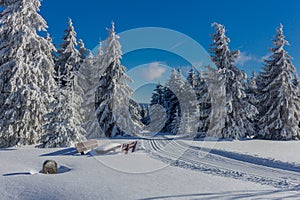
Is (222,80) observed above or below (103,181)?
above

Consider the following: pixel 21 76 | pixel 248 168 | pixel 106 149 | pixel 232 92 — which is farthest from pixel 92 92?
pixel 248 168

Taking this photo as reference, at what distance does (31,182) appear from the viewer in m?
6.59

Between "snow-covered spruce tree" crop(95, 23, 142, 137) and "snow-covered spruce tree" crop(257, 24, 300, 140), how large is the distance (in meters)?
13.3

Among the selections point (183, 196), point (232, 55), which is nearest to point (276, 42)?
point (232, 55)

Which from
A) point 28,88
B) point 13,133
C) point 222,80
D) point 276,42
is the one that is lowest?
point 13,133

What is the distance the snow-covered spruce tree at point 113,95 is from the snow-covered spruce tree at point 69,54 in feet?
10.3

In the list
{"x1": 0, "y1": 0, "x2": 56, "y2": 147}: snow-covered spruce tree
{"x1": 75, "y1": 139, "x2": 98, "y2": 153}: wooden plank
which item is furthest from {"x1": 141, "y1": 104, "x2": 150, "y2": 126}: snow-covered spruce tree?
{"x1": 75, "y1": 139, "x2": 98, "y2": 153}: wooden plank

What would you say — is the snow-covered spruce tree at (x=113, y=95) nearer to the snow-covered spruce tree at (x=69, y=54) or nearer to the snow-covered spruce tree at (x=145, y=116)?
the snow-covered spruce tree at (x=69, y=54)

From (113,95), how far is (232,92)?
11.8 metres

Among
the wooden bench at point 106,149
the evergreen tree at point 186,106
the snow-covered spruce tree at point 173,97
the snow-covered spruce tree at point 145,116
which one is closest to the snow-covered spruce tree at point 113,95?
the wooden bench at point 106,149

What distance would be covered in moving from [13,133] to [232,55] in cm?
1966

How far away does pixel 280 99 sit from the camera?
20.2m

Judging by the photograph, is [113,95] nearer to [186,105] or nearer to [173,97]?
[186,105]

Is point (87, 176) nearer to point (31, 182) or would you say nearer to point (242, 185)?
point (31, 182)
